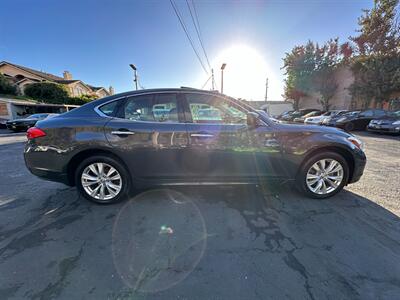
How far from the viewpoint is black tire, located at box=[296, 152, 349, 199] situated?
124 inches

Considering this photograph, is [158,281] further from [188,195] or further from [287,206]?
[287,206]

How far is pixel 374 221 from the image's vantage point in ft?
8.81

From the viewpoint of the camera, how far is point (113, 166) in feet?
9.98

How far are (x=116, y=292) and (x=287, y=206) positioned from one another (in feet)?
8.11

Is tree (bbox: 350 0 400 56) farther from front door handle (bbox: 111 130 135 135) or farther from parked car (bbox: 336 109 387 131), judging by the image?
front door handle (bbox: 111 130 135 135)

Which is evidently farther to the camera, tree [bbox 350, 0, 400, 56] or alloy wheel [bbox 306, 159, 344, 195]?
tree [bbox 350, 0, 400, 56]

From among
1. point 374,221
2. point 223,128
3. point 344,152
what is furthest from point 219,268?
point 344,152

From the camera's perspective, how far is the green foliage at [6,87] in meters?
25.9

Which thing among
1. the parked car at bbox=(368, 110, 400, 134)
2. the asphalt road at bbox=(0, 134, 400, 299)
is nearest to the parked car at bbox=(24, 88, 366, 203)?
the asphalt road at bbox=(0, 134, 400, 299)

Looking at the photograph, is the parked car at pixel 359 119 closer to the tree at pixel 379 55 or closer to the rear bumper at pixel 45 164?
the tree at pixel 379 55

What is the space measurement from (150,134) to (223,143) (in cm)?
108

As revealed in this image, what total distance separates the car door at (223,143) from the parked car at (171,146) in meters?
0.01

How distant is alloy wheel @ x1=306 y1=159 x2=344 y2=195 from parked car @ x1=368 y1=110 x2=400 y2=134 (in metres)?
11.0

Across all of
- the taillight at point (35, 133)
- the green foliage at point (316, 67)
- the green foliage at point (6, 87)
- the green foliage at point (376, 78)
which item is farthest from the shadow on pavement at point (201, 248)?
the green foliage at point (6, 87)
